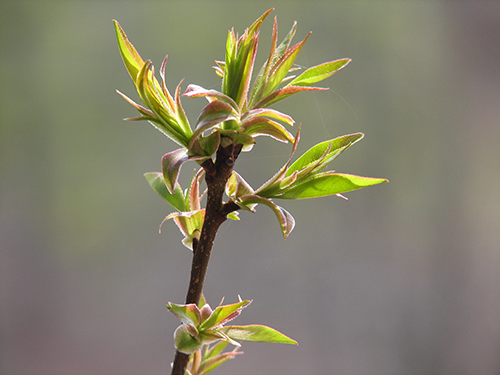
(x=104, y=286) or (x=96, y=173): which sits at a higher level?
(x=96, y=173)

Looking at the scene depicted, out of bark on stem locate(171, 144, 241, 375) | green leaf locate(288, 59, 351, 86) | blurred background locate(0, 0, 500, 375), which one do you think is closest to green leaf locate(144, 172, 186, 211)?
bark on stem locate(171, 144, 241, 375)

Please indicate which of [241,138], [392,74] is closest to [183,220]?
[241,138]

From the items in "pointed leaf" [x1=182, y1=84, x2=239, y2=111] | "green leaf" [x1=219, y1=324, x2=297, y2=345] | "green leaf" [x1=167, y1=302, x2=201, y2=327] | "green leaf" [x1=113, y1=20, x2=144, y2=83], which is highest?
"green leaf" [x1=113, y1=20, x2=144, y2=83]

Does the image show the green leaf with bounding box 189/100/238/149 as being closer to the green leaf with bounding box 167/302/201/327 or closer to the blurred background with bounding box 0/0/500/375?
the green leaf with bounding box 167/302/201/327

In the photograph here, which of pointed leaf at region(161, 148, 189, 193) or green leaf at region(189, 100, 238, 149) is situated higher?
green leaf at region(189, 100, 238, 149)

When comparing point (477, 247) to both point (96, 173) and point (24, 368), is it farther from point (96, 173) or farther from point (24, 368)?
point (24, 368)

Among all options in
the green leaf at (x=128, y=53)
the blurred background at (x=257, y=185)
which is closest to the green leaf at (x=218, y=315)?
the green leaf at (x=128, y=53)

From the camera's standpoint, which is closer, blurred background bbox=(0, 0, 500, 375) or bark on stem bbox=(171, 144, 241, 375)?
bark on stem bbox=(171, 144, 241, 375)
